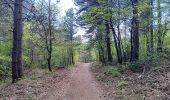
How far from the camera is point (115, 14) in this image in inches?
774

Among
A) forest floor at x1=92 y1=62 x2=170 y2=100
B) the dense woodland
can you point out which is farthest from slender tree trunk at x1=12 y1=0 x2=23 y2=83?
forest floor at x1=92 y1=62 x2=170 y2=100

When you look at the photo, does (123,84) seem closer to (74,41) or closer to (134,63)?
(134,63)

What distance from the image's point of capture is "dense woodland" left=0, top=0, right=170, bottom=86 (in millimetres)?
16438

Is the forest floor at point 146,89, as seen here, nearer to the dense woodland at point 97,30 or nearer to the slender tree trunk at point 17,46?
the dense woodland at point 97,30

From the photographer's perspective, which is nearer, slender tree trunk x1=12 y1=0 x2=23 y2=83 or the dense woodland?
slender tree trunk x1=12 y1=0 x2=23 y2=83

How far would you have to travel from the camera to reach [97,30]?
30.3 meters

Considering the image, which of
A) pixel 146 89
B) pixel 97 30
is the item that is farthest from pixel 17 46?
pixel 97 30

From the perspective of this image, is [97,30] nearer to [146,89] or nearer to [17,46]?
[17,46]

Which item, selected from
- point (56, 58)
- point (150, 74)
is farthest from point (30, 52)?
point (150, 74)

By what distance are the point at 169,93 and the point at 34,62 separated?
1264 inches

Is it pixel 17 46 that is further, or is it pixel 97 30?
pixel 97 30

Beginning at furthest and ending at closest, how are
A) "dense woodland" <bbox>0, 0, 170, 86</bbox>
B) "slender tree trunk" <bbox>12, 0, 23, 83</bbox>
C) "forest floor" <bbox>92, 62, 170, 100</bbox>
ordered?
"dense woodland" <bbox>0, 0, 170, 86</bbox> → "slender tree trunk" <bbox>12, 0, 23, 83</bbox> → "forest floor" <bbox>92, 62, 170, 100</bbox>

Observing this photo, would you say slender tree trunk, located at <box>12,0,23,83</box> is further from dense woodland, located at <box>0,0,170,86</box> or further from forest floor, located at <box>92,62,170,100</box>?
forest floor, located at <box>92,62,170,100</box>

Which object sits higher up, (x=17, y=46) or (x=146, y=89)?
(x=17, y=46)
